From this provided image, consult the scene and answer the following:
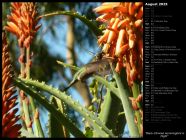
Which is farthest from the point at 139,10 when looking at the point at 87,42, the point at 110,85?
the point at 87,42

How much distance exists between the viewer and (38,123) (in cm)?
162

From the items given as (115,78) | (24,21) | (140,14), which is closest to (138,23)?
(140,14)

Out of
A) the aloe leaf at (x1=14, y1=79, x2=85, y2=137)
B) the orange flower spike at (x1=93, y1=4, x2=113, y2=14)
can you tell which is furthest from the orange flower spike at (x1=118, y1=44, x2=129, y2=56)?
the aloe leaf at (x1=14, y1=79, x2=85, y2=137)

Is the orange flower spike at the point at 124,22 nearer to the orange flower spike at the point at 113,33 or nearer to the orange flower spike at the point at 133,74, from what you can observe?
the orange flower spike at the point at 113,33

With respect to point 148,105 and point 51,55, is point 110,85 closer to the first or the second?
point 148,105

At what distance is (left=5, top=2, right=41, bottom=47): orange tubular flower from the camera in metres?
1.63

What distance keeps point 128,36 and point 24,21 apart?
0.40 m

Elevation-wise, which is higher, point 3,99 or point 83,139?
point 3,99

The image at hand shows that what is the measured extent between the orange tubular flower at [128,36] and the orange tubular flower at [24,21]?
0.32 m

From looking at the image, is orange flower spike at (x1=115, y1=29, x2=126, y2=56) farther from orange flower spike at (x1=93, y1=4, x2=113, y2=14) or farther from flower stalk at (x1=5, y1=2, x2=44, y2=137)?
flower stalk at (x1=5, y1=2, x2=44, y2=137)

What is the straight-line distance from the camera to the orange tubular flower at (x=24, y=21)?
163cm

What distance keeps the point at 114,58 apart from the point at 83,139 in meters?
0.23

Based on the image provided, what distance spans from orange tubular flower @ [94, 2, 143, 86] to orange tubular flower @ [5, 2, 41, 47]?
32 centimetres

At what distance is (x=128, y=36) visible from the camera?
136 cm
